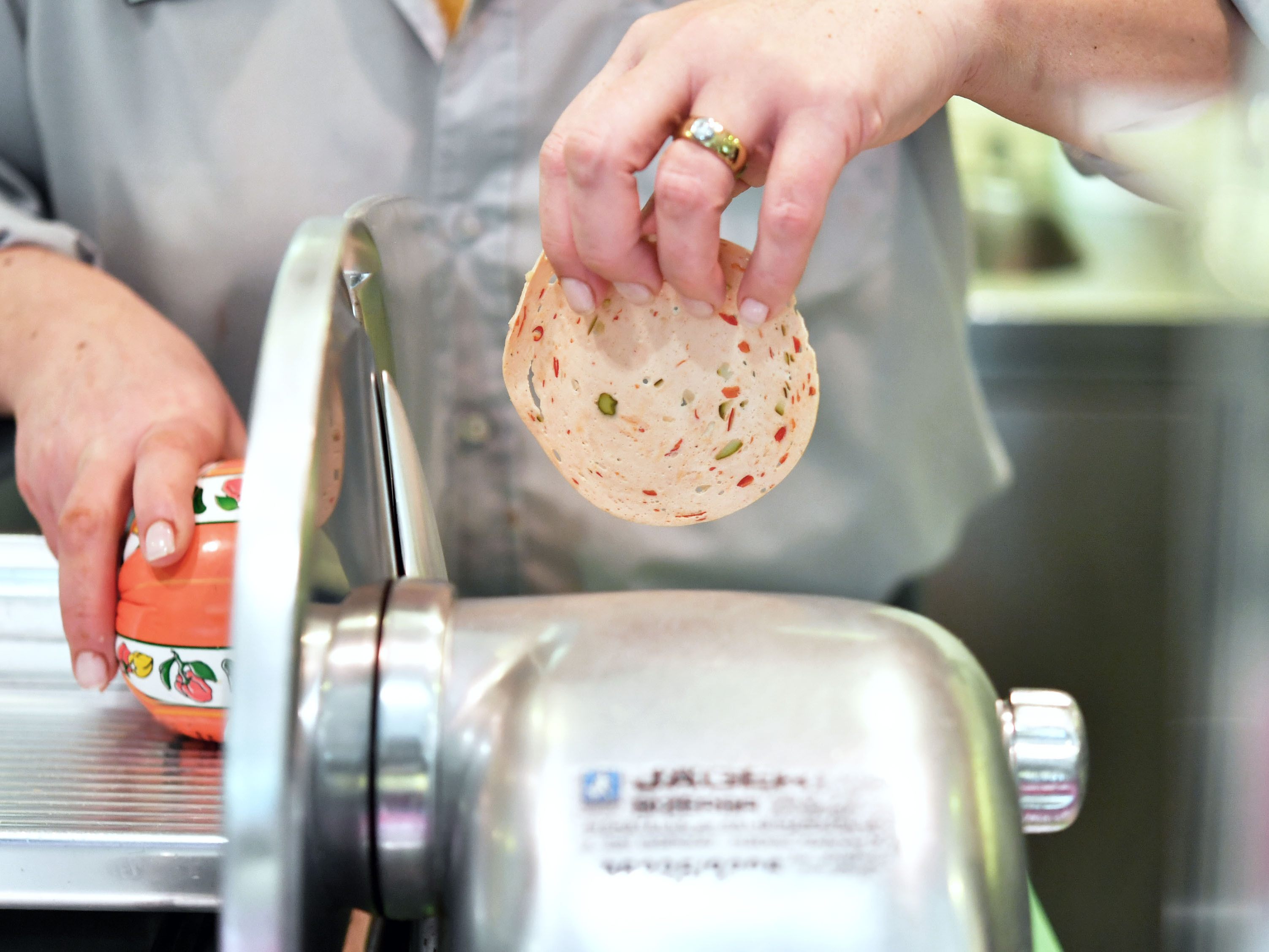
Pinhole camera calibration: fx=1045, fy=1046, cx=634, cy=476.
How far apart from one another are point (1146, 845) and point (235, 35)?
202cm

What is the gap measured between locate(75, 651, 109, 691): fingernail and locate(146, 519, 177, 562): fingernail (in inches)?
2.9

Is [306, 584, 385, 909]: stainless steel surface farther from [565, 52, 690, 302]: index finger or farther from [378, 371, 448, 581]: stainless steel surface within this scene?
[565, 52, 690, 302]: index finger

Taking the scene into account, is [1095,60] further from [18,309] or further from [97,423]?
[18,309]

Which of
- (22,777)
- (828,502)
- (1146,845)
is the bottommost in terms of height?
(1146,845)

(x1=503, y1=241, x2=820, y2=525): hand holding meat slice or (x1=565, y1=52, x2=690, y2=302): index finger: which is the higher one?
(x1=565, y1=52, x2=690, y2=302): index finger

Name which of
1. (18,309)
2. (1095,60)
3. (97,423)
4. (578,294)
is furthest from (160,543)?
(1095,60)

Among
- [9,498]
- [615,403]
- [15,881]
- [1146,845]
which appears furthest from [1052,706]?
[1146,845]

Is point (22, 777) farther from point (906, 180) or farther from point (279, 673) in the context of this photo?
point (906, 180)

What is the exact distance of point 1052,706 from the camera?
43 cm

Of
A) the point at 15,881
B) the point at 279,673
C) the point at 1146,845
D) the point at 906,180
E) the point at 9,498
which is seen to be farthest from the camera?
the point at 1146,845

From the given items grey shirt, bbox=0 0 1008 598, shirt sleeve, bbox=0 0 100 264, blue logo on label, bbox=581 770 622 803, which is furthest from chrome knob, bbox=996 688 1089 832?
shirt sleeve, bbox=0 0 100 264

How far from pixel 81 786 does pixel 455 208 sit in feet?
1.84

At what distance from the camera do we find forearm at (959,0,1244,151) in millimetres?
571

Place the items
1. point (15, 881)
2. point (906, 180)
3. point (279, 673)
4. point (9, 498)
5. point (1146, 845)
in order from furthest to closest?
point (1146, 845)
point (906, 180)
point (9, 498)
point (15, 881)
point (279, 673)
